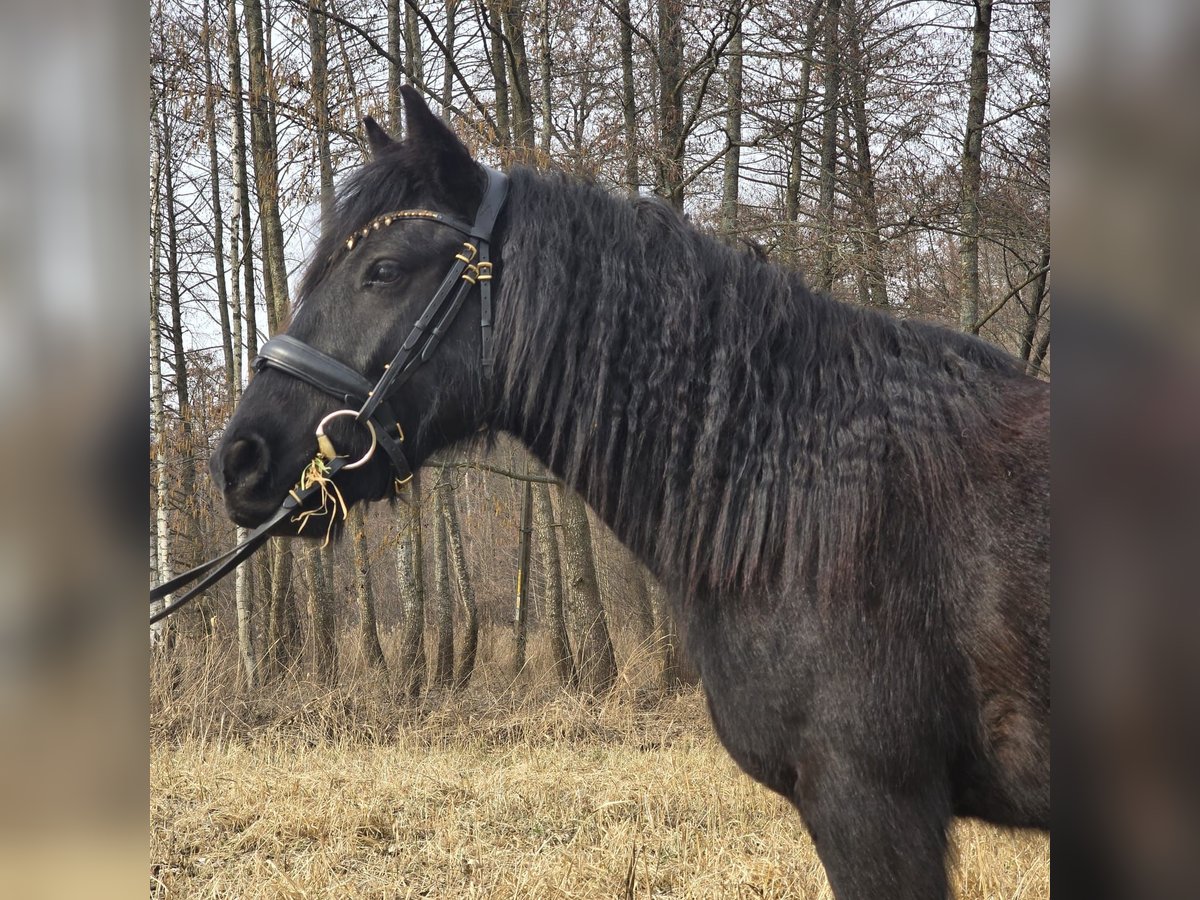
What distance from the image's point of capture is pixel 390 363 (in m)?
2.21

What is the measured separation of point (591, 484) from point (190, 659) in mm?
7856

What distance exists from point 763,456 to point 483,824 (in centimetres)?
349

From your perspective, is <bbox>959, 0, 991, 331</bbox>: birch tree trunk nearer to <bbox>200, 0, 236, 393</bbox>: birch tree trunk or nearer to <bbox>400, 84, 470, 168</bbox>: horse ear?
<bbox>400, 84, 470, 168</bbox>: horse ear

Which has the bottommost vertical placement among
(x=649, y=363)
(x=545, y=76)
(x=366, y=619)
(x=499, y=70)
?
(x=366, y=619)

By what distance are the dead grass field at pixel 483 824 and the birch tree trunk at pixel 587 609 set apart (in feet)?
6.02

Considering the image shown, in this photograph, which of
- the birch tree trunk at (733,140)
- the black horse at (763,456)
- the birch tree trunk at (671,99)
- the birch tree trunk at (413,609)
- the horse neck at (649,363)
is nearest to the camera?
the black horse at (763,456)

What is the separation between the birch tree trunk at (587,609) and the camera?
948 cm

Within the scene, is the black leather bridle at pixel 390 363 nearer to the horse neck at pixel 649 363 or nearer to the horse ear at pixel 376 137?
the horse neck at pixel 649 363

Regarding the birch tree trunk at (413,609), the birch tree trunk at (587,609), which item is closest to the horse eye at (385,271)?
the birch tree trunk at (587,609)

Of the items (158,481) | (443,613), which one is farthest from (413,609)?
(158,481)

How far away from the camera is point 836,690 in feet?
6.11

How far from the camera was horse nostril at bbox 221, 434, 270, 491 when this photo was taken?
2.15 m

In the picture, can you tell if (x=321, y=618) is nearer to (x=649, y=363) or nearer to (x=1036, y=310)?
(x=1036, y=310)
